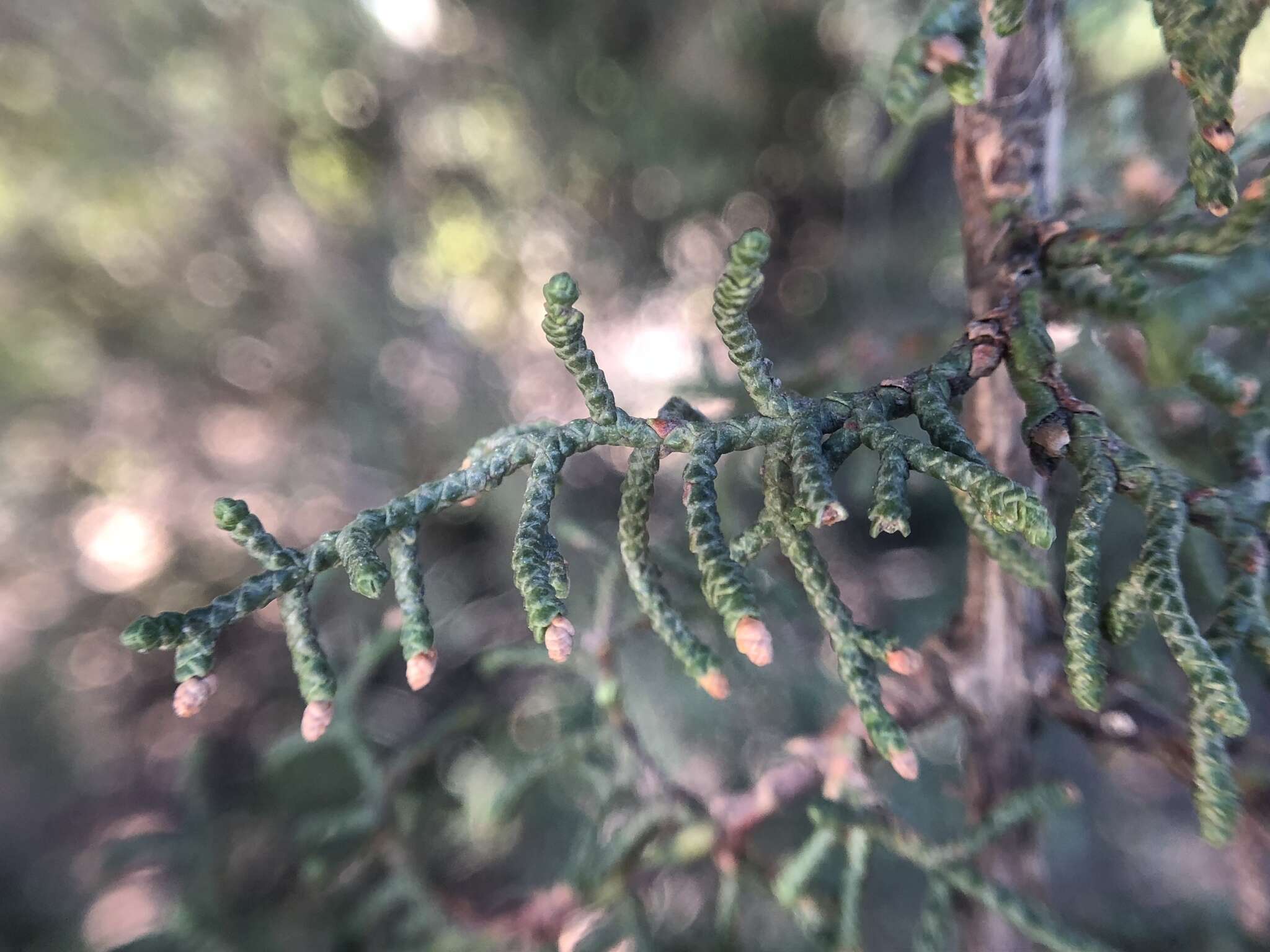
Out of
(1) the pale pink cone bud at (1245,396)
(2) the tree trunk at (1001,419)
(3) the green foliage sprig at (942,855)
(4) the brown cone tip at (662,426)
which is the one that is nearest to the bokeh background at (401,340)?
(2) the tree trunk at (1001,419)

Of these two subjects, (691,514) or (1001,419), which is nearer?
(691,514)

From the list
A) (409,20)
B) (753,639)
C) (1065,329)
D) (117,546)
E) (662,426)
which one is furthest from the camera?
(117,546)

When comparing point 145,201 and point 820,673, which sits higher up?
point 145,201

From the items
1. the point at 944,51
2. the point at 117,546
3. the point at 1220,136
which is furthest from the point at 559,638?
the point at 117,546

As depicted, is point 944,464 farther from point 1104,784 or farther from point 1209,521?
point 1104,784

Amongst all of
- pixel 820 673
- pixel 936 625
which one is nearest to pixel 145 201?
pixel 820 673

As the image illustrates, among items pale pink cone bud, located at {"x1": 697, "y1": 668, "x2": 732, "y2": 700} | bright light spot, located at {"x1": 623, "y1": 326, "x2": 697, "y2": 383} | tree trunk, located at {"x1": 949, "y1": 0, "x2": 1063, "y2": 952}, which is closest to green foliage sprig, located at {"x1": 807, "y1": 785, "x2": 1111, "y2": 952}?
tree trunk, located at {"x1": 949, "y1": 0, "x2": 1063, "y2": 952}

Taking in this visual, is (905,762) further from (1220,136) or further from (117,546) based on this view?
(117,546)

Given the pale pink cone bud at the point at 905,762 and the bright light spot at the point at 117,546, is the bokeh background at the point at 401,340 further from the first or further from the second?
the pale pink cone bud at the point at 905,762
